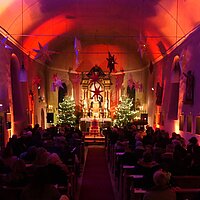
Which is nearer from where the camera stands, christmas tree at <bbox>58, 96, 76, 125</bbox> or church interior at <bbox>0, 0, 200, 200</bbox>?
church interior at <bbox>0, 0, 200, 200</bbox>

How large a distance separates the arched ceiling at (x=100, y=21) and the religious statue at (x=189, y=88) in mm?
2054

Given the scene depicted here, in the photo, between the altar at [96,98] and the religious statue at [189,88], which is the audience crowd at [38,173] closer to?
the religious statue at [189,88]

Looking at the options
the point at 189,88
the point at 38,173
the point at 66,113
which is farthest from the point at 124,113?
the point at 38,173

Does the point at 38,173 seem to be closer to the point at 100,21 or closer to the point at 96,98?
the point at 100,21

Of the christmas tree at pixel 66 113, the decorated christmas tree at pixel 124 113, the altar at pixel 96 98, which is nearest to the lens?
the decorated christmas tree at pixel 124 113

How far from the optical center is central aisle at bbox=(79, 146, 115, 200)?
10109mm

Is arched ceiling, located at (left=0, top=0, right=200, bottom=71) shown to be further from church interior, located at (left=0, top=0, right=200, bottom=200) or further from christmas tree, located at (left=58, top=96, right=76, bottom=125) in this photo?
christmas tree, located at (left=58, top=96, right=76, bottom=125)

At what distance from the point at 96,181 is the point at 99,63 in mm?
20915

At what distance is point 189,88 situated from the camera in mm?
16766

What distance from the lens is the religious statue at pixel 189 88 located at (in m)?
16.4

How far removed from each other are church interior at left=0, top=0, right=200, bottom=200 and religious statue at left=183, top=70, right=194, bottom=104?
0.04 metres

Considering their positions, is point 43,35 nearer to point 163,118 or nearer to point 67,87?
point 163,118

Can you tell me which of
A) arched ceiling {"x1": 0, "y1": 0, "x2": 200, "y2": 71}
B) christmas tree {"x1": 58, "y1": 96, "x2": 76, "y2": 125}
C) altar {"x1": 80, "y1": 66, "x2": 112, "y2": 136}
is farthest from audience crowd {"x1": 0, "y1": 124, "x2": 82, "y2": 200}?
altar {"x1": 80, "y1": 66, "x2": 112, "y2": 136}

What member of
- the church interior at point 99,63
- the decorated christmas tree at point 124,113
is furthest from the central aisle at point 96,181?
the decorated christmas tree at point 124,113
